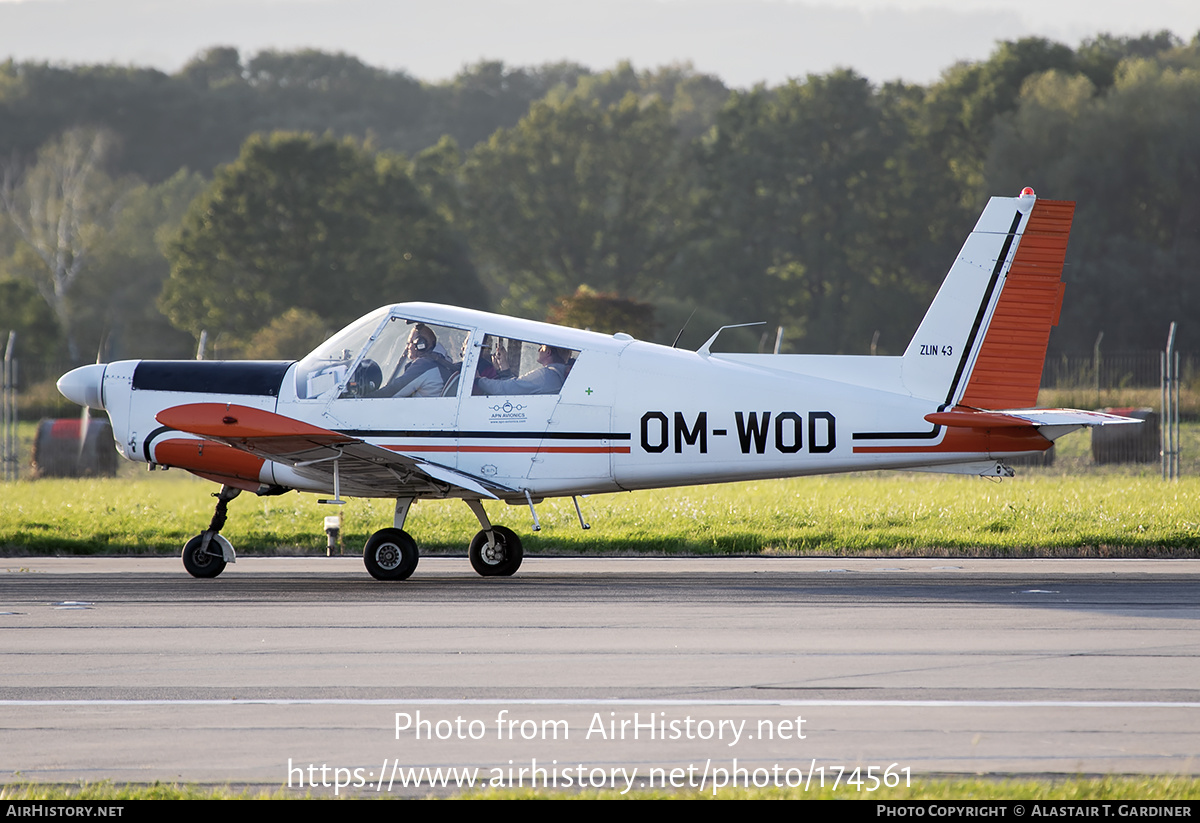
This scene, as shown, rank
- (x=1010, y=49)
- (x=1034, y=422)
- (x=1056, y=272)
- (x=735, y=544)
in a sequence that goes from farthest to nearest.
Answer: (x=1010, y=49) < (x=735, y=544) < (x=1056, y=272) < (x=1034, y=422)

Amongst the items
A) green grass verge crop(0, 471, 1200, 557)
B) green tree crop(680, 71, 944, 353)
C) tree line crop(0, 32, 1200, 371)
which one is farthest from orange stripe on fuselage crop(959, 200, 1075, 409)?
green tree crop(680, 71, 944, 353)

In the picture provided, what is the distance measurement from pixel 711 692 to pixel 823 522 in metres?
8.20

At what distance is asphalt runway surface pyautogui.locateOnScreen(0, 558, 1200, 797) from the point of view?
561 centimetres

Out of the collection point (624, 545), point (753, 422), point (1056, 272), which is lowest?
point (624, 545)

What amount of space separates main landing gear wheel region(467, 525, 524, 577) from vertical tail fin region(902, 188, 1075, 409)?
3.82 meters

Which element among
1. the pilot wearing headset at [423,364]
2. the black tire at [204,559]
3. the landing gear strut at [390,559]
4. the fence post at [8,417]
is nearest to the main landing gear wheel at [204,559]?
the black tire at [204,559]

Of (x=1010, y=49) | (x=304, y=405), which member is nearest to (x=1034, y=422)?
(x=304, y=405)

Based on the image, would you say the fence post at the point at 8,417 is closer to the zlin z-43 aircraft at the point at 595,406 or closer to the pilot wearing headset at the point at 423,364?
the zlin z-43 aircraft at the point at 595,406

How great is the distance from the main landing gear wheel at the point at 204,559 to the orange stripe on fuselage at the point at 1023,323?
672cm

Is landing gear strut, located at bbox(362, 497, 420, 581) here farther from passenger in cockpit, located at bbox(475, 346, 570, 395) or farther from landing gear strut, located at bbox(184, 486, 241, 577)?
passenger in cockpit, located at bbox(475, 346, 570, 395)

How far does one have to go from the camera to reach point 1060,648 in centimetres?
810

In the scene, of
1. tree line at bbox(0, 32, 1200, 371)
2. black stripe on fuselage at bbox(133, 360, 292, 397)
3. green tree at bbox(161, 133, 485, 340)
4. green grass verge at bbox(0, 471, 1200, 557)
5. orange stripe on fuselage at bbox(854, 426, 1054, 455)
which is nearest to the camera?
orange stripe on fuselage at bbox(854, 426, 1054, 455)
